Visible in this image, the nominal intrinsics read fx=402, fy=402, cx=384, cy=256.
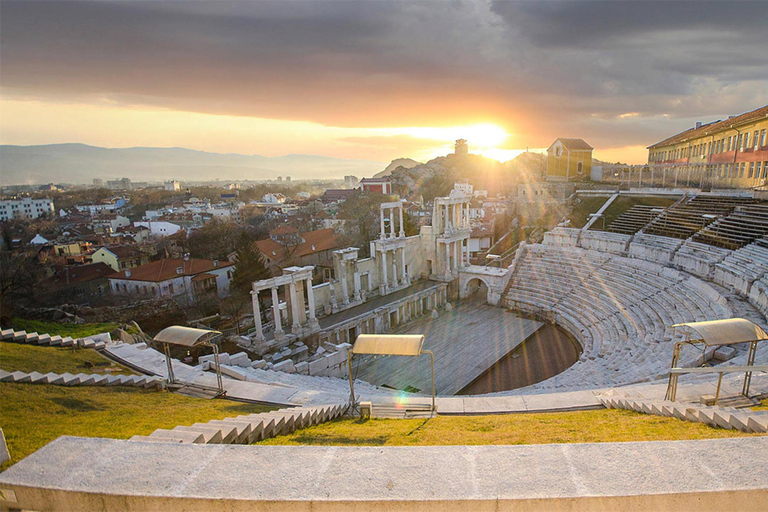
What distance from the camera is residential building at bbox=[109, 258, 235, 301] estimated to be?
110 ft

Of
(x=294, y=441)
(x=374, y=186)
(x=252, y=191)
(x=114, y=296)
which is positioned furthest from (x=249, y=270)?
(x=252, y=191)

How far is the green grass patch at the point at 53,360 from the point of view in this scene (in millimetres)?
10969

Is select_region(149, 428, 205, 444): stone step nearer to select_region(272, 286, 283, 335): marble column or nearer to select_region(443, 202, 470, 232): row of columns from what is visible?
select_region(272, 286, 283, 335): marble column

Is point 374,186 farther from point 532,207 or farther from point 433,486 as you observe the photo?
point 433,486

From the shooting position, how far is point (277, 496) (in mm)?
3006

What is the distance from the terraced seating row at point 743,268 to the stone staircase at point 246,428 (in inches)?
746

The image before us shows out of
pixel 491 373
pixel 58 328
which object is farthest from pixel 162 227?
pixel 491 373

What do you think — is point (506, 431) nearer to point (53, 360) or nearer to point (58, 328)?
point (53, 360)

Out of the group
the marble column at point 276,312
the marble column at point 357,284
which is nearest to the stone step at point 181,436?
the marble column at point 276,312

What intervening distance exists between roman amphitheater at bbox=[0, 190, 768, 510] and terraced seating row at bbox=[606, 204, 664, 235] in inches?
7.3

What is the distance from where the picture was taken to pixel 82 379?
10.2 m

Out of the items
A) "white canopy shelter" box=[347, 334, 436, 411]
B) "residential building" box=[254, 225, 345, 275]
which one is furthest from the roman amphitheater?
"residential building" box=[254, 225, 345, 275]

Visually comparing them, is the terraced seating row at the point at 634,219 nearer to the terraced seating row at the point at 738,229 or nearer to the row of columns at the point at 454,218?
the terraced seating row at the point at 738,229

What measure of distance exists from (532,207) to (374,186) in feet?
181
